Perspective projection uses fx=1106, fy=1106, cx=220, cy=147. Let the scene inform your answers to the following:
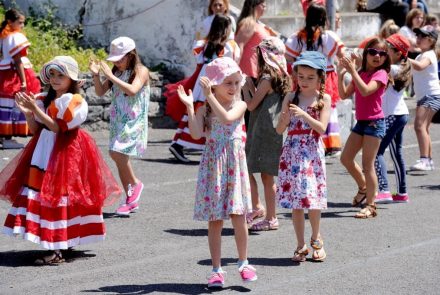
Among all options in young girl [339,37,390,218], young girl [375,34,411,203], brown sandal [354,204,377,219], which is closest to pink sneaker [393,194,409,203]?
young girl [375,34,411,203]

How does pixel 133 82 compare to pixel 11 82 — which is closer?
A: pixel 133 82

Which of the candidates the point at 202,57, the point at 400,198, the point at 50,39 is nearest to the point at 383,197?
the point at 400,198

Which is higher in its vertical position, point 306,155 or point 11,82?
point 11,82

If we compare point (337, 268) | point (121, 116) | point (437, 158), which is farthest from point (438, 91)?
point (337, 268)

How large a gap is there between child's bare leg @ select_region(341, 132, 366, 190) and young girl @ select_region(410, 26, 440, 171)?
2322 mm

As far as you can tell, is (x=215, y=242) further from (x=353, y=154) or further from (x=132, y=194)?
(x=353, y=154)

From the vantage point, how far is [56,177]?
791cm

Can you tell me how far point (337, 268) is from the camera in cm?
782

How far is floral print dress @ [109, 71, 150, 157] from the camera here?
31.8 ft

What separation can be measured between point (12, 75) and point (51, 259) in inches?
229

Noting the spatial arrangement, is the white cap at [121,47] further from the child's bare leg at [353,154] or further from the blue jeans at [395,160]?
the blue jeans at [395,160]

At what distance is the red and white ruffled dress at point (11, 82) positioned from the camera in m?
13.2

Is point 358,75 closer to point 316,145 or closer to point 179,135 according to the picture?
point 316,145

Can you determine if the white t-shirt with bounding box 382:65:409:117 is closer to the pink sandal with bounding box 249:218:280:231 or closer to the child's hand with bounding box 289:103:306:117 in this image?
the pink sandal with bounding box 249:218:280:231
